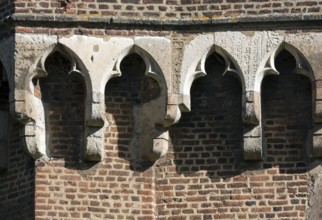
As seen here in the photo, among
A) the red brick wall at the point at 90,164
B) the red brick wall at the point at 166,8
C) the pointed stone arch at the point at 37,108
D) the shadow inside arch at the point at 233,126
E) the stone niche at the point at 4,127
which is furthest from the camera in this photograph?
the stone niche at the point at 4,127

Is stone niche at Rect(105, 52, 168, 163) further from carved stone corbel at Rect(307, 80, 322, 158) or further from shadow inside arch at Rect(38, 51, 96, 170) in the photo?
carved stone corbel at Rect(307, 80, 322, 158)

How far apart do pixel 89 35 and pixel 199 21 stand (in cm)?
129

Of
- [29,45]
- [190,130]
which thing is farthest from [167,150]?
[29,45]

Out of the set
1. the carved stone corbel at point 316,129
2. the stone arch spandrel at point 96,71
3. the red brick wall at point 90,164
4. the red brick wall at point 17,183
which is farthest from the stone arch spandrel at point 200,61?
the red brick wall at point 17,183

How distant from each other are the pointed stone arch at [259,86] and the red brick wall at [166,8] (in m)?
0.49

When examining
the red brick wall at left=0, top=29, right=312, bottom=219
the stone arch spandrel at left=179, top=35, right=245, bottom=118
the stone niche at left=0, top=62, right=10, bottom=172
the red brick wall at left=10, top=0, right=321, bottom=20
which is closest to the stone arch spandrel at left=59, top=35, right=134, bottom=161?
the red brick wall at left=0, top=29, right=312, bottom=219

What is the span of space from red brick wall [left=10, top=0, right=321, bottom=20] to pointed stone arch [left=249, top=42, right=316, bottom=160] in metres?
0.49

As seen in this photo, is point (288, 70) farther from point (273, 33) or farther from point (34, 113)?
point (34, 113)

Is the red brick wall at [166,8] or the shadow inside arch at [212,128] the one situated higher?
the red brick wall at [166,8]

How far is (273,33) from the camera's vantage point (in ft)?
86.9

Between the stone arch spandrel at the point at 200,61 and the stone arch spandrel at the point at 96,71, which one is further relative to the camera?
the stone arch spandrel at the point at 200,61

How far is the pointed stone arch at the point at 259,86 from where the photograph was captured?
1035 inches

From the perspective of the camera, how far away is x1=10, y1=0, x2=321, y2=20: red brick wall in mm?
26547

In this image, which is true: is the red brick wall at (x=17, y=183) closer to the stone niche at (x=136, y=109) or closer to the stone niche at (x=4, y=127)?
the stone niche at (x=4, y=127)
